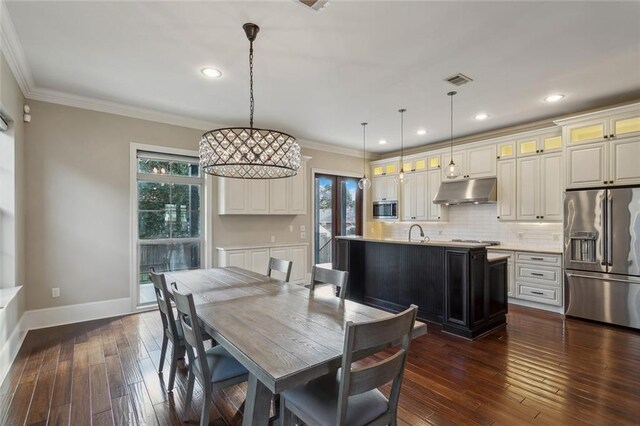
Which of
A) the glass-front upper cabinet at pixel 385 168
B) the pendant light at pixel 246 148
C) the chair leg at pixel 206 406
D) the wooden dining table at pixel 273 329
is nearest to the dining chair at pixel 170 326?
the wooden dining table at pixel 273 329

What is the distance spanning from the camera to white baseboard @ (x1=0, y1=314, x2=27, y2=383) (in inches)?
104

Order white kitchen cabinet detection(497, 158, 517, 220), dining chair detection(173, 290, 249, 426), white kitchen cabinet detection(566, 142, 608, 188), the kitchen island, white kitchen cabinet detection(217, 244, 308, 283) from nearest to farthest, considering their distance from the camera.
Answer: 1. dining chair detection(173, 290, 249, 426)
2. the kitchen island
3. white kitchen cabinet detection(566, 142, 608, 188)
4. white kitchen cabinet detection(217, 244, 308, 283)
5. white kitchen cabinet detection(497, 158, 517, 220)

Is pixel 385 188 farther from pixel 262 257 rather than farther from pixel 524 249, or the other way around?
pixel 262 257

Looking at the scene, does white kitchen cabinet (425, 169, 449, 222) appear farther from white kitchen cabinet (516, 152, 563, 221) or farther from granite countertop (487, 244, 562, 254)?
white kitchen cabinet (516, 152, 563, 221)

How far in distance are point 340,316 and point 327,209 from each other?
4824 mm

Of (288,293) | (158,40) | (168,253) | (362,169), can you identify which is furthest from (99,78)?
(362,169)

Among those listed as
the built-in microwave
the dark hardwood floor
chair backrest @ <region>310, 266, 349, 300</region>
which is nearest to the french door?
the built-in microwave

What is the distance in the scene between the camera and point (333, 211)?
676cm

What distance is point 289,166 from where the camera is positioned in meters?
2.39

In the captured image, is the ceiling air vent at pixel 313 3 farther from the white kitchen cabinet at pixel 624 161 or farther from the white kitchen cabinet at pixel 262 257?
the white kitchen cabinet at pixel 624 161

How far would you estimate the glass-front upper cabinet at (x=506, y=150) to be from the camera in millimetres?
5009

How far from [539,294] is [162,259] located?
5.53 m

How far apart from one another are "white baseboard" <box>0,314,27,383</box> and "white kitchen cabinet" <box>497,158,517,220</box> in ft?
20.8

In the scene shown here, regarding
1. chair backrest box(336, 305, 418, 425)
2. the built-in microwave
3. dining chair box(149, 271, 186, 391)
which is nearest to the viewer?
chair backrest box(336, 305, 418, 425)
